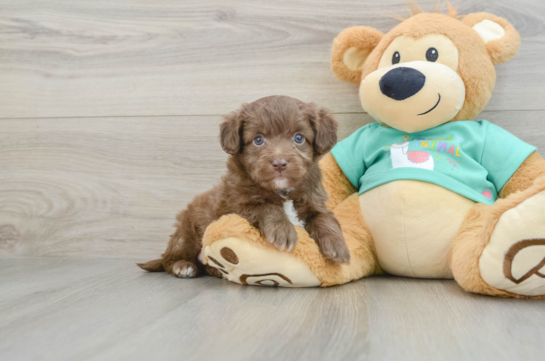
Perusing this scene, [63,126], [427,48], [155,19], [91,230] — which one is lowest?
[91,230]

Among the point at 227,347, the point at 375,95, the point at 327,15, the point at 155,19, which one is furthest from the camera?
the point at 155,19

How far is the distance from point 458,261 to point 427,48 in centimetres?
79

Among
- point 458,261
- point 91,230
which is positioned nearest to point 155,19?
point 91,230

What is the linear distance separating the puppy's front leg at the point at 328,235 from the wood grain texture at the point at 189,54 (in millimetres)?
728

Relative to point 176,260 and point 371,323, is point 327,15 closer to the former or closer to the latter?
point 176,260

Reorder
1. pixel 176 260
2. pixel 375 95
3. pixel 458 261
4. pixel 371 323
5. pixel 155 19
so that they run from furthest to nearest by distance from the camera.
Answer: pixel 155 19
pixel 176 260
pixel 375 95
pixel 458 261
pixel 371 323

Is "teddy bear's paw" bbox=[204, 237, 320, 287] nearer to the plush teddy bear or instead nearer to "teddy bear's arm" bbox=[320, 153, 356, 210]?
the plush teddy bear

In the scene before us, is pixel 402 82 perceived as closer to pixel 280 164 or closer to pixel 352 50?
pixel 352 50

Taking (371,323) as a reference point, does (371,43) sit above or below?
above

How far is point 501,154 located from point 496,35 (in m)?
0.48

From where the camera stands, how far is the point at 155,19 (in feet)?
7.25

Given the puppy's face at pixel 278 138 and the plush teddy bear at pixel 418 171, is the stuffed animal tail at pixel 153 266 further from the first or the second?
the puppy's face at pixel 278 138

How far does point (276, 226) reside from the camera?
1377 millimetres

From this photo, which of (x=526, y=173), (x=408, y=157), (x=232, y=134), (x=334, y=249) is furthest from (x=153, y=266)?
(x=526, y=173)
